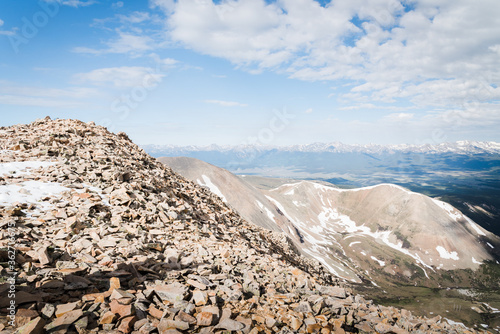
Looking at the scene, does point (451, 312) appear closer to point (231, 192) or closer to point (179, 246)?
point (231, 192)

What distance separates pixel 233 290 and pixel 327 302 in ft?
16.3

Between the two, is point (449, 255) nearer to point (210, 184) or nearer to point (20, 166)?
point (210, 184)

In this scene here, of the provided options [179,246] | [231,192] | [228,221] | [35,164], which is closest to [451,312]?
[231,192]

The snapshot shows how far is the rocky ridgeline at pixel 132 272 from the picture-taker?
793cm

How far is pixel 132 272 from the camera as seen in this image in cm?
1100

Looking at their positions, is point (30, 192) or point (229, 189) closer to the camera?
point (30, 192)

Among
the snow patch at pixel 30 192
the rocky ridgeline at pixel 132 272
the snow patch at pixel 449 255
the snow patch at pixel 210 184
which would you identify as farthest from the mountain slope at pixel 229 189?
the snow patch at pixel 449 255

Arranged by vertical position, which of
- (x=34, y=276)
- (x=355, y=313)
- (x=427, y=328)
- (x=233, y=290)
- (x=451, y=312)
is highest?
(x=34, y=276)

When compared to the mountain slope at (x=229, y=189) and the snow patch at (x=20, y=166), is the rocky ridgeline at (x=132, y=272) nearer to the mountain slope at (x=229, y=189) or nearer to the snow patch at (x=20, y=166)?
the snow patch at (x=20, y=166)

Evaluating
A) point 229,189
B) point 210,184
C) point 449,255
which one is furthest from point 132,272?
point 449,255

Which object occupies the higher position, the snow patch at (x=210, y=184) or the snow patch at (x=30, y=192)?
the snow patch at (x=30, y=192)

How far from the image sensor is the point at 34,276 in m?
8.77

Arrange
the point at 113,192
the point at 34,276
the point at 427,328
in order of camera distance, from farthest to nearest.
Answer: the point at 113,192
the point at 427,328
the point at 34,276

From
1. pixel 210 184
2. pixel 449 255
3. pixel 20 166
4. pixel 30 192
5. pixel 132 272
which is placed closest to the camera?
pixel 132 272
